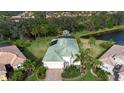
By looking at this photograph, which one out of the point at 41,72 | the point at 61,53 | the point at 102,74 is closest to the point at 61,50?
the point at 61,53

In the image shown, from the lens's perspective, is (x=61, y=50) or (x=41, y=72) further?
(x=61, y=50)

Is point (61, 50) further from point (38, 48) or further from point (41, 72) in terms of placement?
point (41, 72)

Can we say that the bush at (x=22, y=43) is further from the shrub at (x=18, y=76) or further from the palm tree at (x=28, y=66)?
the shrub at (x=18, y=76)

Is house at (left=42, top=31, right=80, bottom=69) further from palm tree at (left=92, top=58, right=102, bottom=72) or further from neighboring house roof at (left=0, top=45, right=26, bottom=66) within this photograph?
neighboring house roof at (left=0, top=45, right=26, bottom=66)

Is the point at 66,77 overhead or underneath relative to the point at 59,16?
underneath

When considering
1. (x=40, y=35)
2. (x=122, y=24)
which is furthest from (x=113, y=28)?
(x=40, y=35)
